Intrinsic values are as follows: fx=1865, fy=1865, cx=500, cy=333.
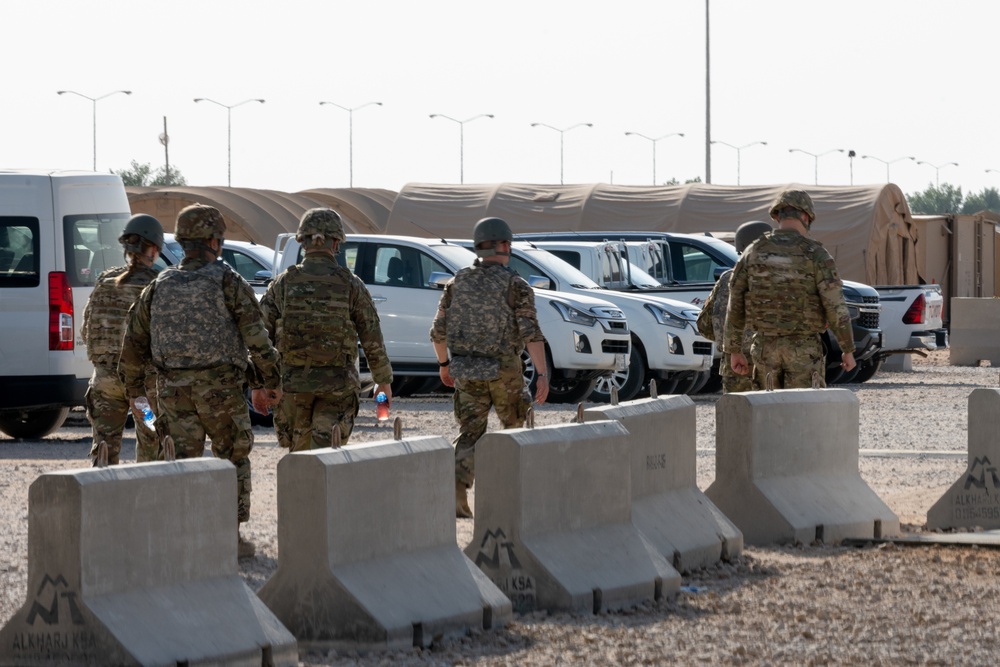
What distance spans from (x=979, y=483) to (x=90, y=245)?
7.12m

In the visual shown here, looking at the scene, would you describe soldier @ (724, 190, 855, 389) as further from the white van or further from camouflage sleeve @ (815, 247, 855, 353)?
the white van

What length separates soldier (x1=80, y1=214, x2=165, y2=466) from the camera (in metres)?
10.0

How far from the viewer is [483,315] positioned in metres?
9.91

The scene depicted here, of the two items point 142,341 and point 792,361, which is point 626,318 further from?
point 142,341

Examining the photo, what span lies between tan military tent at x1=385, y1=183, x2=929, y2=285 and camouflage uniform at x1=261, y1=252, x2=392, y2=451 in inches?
1016

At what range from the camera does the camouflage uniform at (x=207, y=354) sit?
8.14 metres

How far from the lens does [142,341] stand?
8.36 m

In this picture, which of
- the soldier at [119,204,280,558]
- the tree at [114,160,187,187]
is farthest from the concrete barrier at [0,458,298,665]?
the tree at [114,160,187,187]

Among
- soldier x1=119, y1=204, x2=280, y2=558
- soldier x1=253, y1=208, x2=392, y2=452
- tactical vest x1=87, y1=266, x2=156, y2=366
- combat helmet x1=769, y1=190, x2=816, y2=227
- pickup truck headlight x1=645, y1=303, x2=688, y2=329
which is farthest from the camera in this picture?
pickup truck headlight x1=645, y1=303, x2=688, y2=329

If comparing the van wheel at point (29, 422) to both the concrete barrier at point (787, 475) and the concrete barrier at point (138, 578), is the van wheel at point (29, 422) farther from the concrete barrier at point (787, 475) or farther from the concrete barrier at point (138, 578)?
the concrete barrier at point (138, 578)

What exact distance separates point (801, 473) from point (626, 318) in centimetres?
968

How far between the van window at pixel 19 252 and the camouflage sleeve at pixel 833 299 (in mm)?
6158

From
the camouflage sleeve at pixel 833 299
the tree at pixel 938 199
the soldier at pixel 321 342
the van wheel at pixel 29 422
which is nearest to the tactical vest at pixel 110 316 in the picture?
the soldier at pixel 321 342

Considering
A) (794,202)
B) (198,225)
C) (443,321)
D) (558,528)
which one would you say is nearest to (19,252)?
(443,321)
